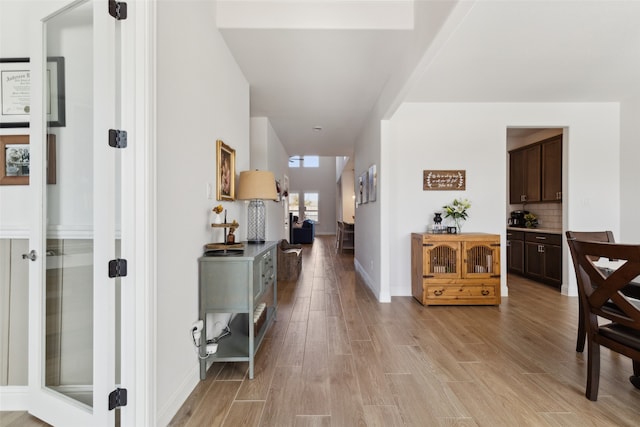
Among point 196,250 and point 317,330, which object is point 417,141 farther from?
point 196,250

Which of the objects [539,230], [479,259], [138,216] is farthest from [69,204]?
[539,230]

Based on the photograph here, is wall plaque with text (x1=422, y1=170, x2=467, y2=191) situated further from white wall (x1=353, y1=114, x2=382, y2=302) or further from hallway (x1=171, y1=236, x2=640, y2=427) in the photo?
hallway (x1=171, y1=236, x2=640, y2=427)

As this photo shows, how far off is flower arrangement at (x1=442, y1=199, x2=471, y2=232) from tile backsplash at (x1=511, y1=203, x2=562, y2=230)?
189 cm

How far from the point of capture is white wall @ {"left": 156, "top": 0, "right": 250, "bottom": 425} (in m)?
1.46

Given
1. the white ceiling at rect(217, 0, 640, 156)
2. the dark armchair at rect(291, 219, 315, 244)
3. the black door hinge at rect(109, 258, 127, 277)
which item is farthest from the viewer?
the dark armchair at rect(291, 219, 315, 244)

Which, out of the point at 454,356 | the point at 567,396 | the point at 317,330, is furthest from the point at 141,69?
the point at 567,396

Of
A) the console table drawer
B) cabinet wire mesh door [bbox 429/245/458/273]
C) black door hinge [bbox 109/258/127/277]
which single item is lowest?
the console table drawer

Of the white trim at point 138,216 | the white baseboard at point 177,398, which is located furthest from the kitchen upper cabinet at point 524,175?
the white trim at point 138,216

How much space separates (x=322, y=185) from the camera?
14.4 m

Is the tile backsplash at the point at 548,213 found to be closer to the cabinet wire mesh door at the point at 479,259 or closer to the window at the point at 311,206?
the cabinet wire mesh door at the point at 479,259

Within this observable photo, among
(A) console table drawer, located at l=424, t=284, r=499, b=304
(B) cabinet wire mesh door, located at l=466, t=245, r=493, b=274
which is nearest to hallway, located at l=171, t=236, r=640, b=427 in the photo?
(A) console table drawer, located at l=424, t=284, r=499, b=304

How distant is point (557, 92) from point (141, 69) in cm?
454

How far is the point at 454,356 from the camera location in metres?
2.18

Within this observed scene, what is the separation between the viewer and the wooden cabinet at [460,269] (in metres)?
3.36
